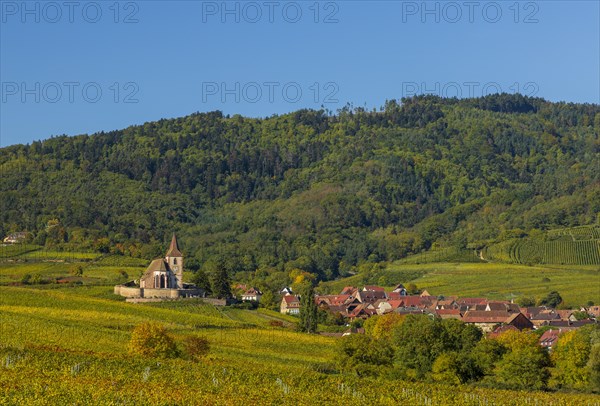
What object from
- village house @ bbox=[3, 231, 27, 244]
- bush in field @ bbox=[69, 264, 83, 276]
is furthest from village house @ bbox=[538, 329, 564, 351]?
village house @ bbox=[3, 231, 27, 244]

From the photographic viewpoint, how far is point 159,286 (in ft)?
416

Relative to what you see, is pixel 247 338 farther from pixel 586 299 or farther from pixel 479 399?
pixel 586 299

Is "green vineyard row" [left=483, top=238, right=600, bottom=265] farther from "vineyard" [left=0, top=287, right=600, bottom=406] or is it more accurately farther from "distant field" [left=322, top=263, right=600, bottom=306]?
"vineyard" [left=0, top=287, right=600, bottom=406]

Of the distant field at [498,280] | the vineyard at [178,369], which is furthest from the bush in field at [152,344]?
the distant field at [498,280]

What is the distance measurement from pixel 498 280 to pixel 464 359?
86989mm

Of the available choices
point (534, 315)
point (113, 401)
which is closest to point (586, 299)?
point (534, 315)

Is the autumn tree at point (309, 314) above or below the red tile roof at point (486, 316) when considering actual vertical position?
above

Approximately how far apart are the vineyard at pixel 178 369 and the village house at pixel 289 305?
3311 cm

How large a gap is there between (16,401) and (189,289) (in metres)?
89.0

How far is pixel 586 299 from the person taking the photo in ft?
454

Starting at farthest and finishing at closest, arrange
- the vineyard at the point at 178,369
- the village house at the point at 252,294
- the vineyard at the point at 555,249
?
the vineyard at the point at 555,249, the village house at the point at 252,294, the vineyard at the point at 178,369

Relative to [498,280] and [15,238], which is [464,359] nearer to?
[498,280]

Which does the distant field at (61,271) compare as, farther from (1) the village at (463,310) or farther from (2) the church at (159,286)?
(1) the village at (463,310)

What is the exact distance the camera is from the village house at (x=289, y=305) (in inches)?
5399
